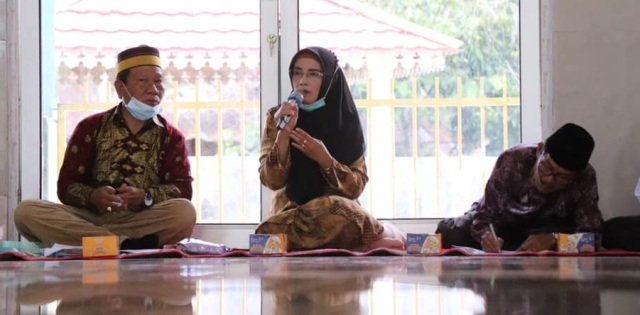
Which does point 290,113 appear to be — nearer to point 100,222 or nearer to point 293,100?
point 293,100

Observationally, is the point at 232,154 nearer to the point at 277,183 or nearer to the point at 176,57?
the point at 176,57

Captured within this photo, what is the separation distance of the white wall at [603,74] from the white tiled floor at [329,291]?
184 cm

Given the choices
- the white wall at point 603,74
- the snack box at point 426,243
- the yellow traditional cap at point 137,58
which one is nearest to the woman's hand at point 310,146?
the snack box at point 426,243

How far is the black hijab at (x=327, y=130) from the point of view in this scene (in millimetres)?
3953

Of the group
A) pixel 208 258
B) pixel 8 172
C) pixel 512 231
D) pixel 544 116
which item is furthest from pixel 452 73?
pixel 8 172

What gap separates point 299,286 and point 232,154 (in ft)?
10.6

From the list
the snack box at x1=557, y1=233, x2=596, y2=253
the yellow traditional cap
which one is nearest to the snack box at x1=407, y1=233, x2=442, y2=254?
the snack box at x1=557, y1=233, x2=596, y2=253

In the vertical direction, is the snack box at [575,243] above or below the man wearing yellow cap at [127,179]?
below

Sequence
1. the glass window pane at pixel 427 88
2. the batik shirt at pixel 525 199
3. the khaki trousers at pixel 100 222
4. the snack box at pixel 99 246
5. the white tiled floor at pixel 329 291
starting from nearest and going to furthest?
1. the white tiled floor at pixel 329 291
2. the snack box at pixel 99 246
3. the batik shirt at pixel 525 199
4. the khaki trousers at pixel 100 222
5. the glass window pane at pixel 427 88

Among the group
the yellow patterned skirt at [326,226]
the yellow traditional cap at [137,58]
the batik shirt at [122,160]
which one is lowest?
the yellow patterned skirt at [326,226]

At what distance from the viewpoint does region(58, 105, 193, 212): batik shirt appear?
403 cm

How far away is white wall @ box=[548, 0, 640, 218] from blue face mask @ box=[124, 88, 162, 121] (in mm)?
1732

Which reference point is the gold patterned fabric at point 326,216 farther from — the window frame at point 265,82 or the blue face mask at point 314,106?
the window frame at point 265,82

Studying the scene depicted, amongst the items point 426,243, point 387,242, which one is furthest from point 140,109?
point 426,243
